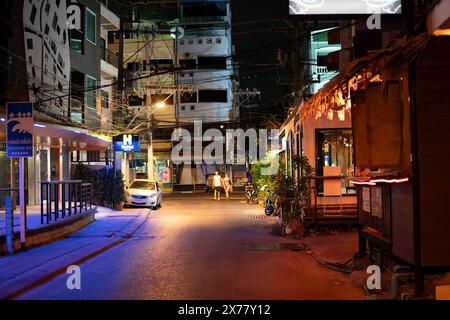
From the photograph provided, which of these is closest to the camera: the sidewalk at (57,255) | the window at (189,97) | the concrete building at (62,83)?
the sidewalk at (57,255)

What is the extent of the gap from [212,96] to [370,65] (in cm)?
4328

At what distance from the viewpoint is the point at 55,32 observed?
25.0 metres

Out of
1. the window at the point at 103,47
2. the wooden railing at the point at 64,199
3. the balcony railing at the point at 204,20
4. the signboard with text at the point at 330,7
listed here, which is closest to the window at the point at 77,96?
the window at the point at 103,47

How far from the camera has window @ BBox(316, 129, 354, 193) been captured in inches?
683

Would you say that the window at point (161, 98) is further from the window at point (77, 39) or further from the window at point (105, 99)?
the window at point (77, 39)

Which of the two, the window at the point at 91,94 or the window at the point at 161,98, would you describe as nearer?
the window at the point at 91,94

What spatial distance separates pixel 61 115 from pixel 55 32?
13.2 feet

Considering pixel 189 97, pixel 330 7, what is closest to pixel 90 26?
pixel 189 97

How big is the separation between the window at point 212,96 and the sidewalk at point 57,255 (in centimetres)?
3154

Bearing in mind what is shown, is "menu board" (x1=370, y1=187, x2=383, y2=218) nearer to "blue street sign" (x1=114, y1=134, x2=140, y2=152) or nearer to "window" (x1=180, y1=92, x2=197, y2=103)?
"blue street sign" (x1=114, y1=134, x2=140, y2=152)

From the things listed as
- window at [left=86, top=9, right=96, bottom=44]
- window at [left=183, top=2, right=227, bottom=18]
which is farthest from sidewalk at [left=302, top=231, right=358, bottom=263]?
window at [left=183, top=2, right=227, bottom=18]

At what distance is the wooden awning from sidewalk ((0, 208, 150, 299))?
6.05m

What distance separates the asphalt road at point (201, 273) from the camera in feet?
27.5
